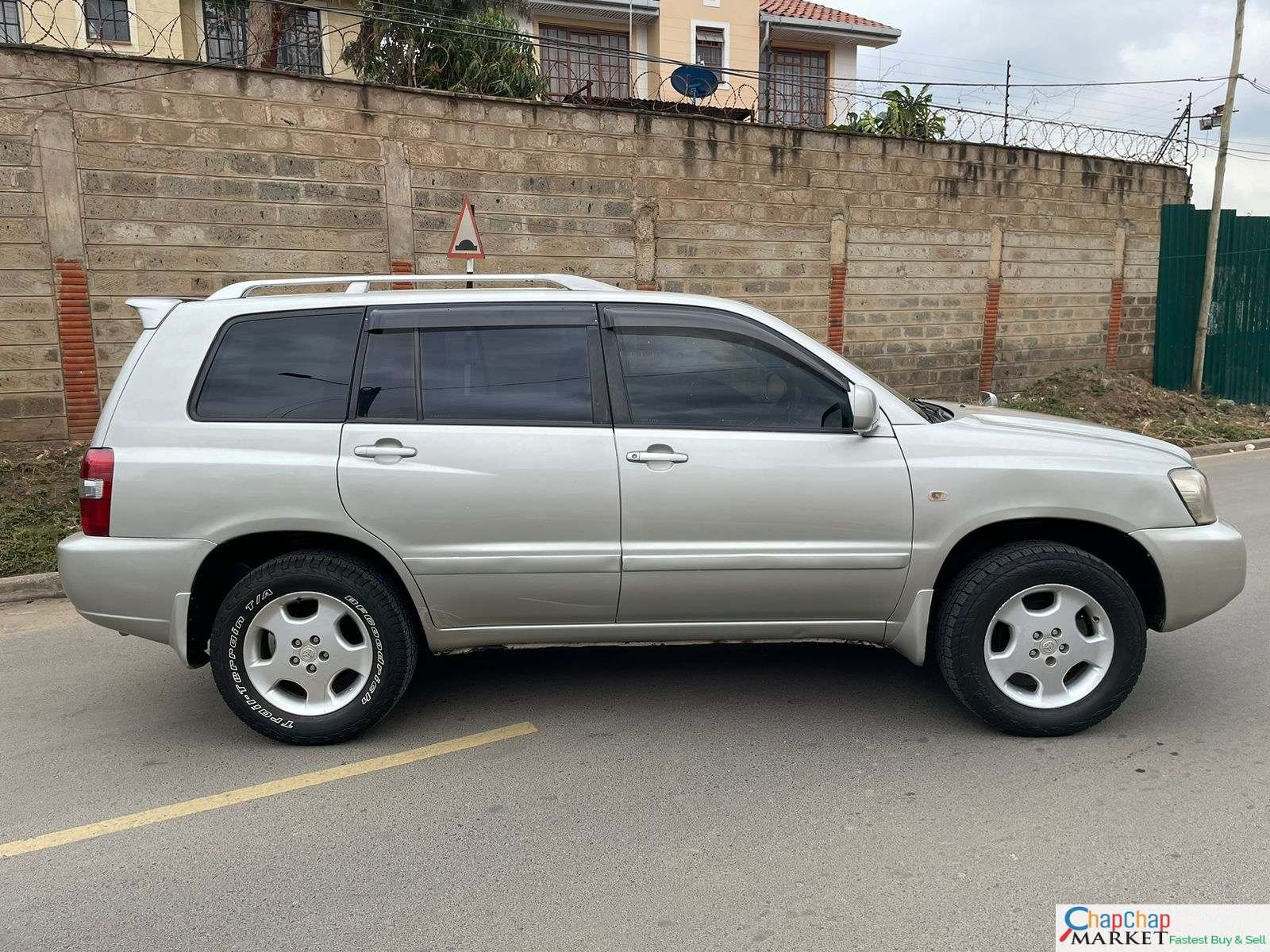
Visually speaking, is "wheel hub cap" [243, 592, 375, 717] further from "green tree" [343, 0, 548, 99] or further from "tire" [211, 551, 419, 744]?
"green tree" [343, 0, 548, 99]

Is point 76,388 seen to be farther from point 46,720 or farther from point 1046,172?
point 1046,172

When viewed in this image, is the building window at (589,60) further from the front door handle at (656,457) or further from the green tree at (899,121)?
the front door handle at (656,457)

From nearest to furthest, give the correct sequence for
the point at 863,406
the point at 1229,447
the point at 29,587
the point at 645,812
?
the point at 645,812, the point at 863,406, the point at 29,587, the point at 1229,447

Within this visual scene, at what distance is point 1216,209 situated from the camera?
1599 centimetres

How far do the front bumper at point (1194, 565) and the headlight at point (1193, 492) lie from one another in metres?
0.04

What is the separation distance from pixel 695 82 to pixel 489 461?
1145cm

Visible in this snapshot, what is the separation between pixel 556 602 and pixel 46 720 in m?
2.40

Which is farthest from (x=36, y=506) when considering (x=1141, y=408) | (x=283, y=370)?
(x=1141, y=408)

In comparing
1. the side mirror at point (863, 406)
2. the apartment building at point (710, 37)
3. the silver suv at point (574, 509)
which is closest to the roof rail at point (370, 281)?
the silver suv at point (574, 509)

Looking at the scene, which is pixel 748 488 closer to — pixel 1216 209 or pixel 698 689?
pixel 698 689

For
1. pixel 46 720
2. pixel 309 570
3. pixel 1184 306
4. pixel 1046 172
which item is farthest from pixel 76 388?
pixel 1184 306

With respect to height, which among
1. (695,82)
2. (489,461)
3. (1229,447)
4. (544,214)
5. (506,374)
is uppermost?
(695,82)

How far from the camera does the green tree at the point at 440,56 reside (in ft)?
36.6

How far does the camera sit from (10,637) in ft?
18.5
